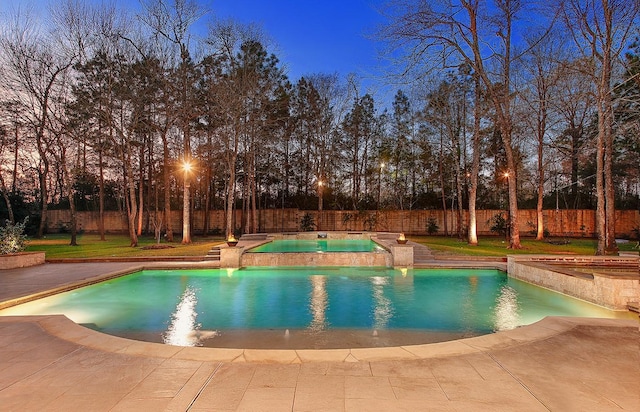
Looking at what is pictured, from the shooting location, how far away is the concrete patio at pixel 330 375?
261cm

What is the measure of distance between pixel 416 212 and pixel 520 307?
19613 millimetres

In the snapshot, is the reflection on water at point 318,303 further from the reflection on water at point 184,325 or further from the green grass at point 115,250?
the green grass at point 115,250

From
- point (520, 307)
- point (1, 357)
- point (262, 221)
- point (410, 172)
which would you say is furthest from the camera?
point (410, 172)

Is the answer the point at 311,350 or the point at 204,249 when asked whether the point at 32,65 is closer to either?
the point at 204,249

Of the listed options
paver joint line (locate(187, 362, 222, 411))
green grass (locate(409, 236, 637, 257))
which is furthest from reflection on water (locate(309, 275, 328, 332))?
green grass (locate(409, 236, 637, 257))

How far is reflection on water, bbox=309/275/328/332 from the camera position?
5.82 m

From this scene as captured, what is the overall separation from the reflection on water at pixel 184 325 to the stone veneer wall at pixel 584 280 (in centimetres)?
604

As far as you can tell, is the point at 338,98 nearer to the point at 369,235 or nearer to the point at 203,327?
the point at 369,235

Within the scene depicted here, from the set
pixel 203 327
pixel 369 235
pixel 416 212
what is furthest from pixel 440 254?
pixel 416 212

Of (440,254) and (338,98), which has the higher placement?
(338,98)

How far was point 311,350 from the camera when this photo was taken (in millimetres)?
3691

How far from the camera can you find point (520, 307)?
6.98 metres

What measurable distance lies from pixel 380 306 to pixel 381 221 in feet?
64.3

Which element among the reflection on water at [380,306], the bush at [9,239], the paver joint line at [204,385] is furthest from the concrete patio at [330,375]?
the bush at [9,239]
